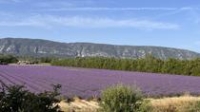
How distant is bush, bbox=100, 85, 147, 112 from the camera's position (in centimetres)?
1526

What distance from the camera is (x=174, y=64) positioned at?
242ft

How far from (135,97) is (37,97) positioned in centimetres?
744

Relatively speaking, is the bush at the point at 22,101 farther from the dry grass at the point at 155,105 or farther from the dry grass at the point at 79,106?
the dry grass at the point at 155,105

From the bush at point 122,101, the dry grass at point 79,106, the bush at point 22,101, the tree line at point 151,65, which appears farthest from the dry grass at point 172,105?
the tree line at point 151,65

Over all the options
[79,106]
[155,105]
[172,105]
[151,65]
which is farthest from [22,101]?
[151,65]

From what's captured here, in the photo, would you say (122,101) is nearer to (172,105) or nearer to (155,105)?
(155,105)

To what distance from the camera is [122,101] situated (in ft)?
50.3

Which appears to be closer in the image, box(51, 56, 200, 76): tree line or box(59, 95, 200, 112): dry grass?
box(59, 95, 200, 112): dry grass

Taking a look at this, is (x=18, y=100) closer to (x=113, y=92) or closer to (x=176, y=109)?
(x=113, y=92)

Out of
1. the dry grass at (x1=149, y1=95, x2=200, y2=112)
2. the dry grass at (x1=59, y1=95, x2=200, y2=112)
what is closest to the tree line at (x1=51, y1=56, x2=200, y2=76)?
the dry grass at (x1=149, y1=95, x2=200, y2=112)

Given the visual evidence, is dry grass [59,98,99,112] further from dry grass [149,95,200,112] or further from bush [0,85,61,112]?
bush [0,85,61,112]

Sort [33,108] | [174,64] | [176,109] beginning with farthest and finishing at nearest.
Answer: [174,64] < [176,109] < [33,108]

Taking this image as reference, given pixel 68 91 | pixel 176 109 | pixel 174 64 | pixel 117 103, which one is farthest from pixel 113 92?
pixel 174 64

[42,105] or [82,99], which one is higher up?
[42,105]
